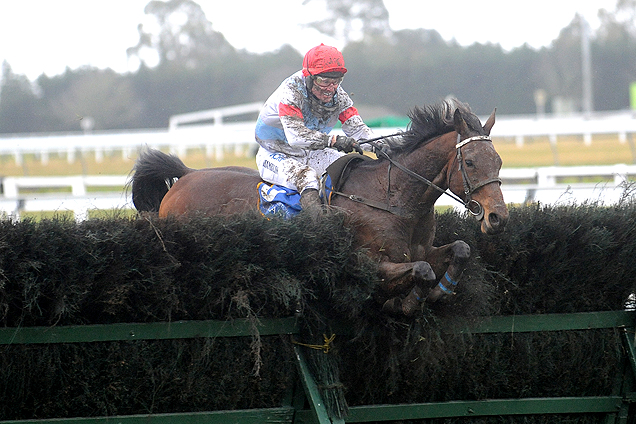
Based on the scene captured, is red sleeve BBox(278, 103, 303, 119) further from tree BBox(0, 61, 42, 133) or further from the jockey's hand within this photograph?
tree BBox(0, 61, 42, 133)

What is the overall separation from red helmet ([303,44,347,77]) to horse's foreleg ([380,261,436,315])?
4.87 ft

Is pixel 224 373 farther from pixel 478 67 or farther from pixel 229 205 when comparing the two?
pixel 478 67

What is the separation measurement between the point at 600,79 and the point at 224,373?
43.0 m

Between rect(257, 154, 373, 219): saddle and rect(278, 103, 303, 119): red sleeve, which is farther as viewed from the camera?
rect(278, 103, 303, 119): red sleeve

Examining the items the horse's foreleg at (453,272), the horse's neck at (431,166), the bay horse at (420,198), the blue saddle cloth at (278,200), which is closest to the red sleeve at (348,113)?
the bay horse at (420,198)

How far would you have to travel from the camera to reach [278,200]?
5.06m

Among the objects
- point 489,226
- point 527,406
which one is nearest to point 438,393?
point 527,406

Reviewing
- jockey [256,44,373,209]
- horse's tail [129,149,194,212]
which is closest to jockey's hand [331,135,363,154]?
jockey [256,44,373,209]

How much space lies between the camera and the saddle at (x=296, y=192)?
16.0 ft

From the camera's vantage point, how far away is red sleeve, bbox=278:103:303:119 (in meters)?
5.02

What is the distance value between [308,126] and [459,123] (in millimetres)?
1286

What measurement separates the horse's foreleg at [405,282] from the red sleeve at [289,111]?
4.50ft

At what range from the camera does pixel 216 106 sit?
4397 cm

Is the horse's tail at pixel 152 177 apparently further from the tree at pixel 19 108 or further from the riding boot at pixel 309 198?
the tree at pixel 19 108
